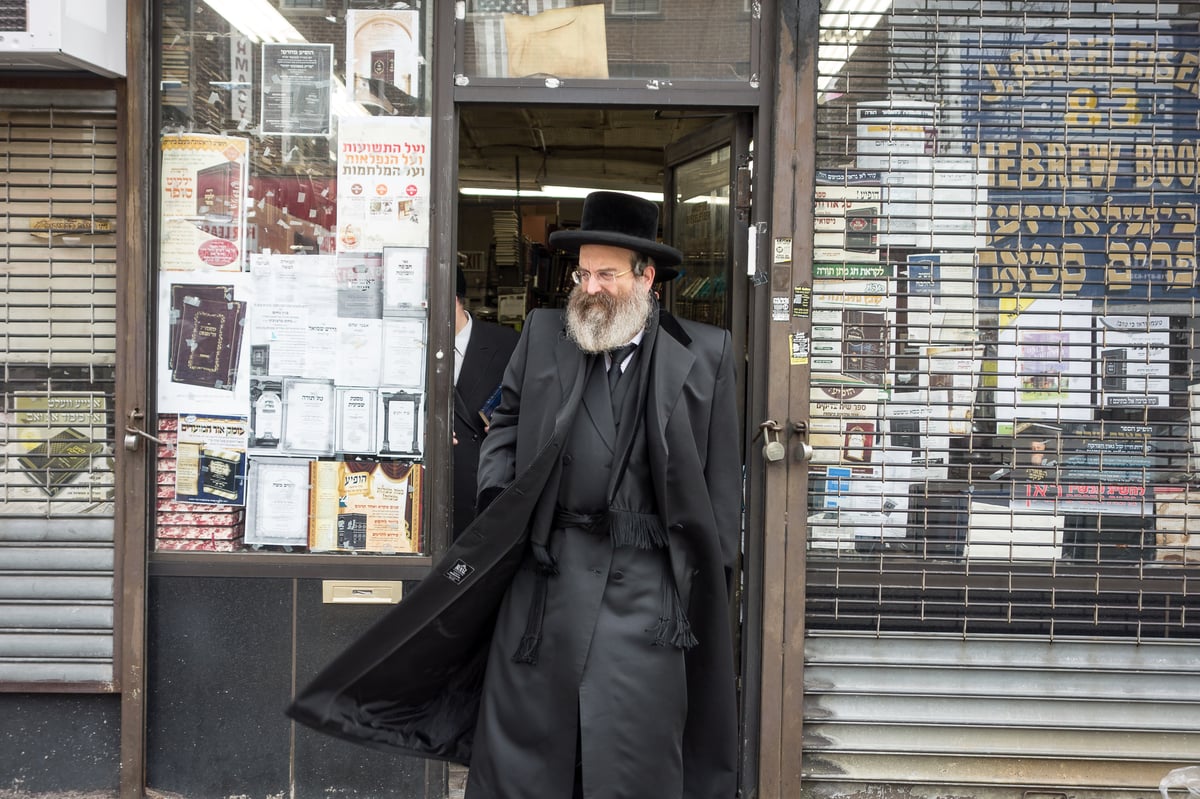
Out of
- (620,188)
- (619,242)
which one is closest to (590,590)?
(619,242)

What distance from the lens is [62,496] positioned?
13.3 feet

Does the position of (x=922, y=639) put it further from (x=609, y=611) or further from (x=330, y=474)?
(x=330, y=474)

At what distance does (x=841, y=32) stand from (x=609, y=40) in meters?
0.94

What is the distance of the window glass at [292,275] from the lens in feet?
13.3

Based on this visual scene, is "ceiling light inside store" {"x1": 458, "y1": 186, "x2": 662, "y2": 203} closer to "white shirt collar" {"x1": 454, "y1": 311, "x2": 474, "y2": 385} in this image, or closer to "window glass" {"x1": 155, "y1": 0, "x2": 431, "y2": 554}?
"white shirt collar" {"x1": 454, "y1": 311, "x2": 474, "y2": 385}

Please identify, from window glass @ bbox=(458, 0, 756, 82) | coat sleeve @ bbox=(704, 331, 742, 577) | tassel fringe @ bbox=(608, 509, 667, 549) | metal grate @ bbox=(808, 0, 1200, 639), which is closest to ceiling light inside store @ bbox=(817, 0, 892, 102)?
metal grate @ bbox=(808, 0, 1200, 639)

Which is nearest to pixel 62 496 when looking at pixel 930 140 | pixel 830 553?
pixel 830 553

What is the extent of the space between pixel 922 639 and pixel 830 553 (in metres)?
0.51

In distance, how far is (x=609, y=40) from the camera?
13.2 ft

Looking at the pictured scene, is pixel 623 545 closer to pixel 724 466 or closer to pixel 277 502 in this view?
pixel 724 466

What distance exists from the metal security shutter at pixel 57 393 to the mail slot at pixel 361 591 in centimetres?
90

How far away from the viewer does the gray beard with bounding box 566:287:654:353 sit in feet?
10.0

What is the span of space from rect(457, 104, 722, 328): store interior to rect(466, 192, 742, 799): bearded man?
389 cm

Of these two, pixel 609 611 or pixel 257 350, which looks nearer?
pixel 609 611
